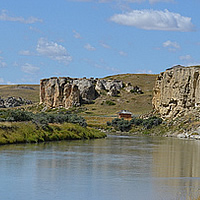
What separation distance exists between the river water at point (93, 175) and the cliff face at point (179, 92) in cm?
4386

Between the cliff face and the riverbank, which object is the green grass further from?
the riverbank

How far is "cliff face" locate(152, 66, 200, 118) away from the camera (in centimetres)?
8369

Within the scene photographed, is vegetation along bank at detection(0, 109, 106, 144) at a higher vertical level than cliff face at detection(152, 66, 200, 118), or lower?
lower

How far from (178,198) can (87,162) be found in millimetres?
12749

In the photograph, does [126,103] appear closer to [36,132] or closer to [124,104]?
[124,104]

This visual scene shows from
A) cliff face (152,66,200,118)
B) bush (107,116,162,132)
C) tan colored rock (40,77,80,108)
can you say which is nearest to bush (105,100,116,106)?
tan colored rock (40,77,80,108)

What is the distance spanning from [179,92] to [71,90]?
143 feet

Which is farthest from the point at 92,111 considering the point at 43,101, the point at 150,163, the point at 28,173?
the point at 28,173

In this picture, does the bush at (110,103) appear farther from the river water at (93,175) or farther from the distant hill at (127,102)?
the river water at (93,175)

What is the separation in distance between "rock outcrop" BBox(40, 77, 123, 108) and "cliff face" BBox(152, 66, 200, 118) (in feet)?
115

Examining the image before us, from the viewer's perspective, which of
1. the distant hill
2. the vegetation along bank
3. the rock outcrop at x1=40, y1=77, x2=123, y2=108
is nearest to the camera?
the vegetation along bank

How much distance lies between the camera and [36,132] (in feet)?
155

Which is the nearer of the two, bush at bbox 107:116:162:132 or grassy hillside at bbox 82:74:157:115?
bush at bbox 107:116:162:132

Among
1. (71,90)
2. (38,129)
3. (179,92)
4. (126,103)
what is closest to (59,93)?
(71,90)
